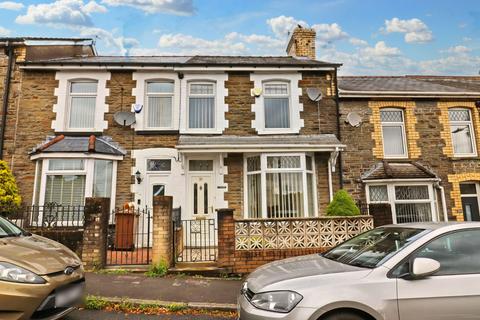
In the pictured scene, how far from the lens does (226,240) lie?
289 inches

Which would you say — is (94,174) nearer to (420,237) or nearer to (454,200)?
(420,237)

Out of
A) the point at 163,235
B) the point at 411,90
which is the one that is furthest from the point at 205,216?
the point at 411,90

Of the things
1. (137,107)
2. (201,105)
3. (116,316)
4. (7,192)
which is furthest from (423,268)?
(7,192)


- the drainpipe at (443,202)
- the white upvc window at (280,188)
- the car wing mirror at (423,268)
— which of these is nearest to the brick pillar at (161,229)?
the white upvc window at (280,188)

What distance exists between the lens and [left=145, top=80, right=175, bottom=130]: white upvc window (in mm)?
11250

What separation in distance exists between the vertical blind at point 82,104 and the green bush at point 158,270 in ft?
19.9

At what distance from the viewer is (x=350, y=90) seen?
11820 millimetres

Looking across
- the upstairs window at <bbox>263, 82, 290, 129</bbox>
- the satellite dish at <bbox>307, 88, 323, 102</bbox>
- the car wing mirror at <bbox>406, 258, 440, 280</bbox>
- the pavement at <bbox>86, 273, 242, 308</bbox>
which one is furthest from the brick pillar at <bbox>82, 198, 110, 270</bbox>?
the satellite dish at <bbox>307, 88, 323, 102</bbox>

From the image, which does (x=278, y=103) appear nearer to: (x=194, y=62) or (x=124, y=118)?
(x=194, y=62)

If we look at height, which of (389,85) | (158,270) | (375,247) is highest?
(389,85)

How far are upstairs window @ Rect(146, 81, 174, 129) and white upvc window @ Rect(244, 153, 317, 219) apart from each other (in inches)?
136

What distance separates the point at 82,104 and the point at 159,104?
2608mm

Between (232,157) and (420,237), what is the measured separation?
7.68 m

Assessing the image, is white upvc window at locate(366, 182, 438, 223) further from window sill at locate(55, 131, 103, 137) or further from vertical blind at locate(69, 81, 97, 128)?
vertical blind at locate(69, 81, 97, 128)
